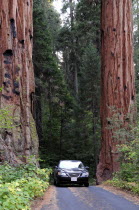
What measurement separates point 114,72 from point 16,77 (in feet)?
19.7

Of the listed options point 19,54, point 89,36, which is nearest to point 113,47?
point 19,54

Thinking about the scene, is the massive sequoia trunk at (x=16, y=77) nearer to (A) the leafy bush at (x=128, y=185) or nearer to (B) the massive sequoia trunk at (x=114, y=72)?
(A) the leafy bush at (x=128, y=185)

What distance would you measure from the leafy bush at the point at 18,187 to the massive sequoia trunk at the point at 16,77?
207 centimetres

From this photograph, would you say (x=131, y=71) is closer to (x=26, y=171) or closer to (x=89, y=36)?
(x=26, y=171)

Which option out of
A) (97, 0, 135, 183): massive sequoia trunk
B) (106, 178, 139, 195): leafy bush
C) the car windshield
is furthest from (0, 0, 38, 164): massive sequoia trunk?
(97, 0, 135, 183): massive sequoia trunk

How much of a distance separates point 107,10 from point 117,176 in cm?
985

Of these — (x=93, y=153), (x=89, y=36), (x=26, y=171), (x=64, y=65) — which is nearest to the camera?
(x=26, y=171)

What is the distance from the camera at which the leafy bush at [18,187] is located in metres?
5.02

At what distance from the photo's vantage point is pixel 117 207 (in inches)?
256

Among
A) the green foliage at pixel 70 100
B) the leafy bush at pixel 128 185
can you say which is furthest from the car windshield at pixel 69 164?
the green foliage at pixel 70 100

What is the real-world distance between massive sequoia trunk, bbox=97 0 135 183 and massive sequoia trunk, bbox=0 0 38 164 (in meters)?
4.55

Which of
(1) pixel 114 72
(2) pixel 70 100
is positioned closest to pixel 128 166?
(1) pixel 114 72

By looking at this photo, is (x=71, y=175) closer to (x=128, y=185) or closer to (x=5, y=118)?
(x=128, y=185)

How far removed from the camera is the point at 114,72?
53.5ft
